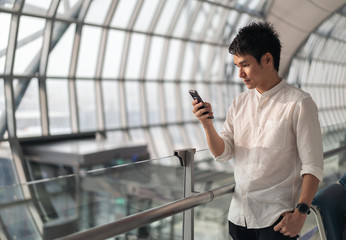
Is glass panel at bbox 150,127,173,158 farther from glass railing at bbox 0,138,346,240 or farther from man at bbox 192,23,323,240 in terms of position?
man at bbox 192,23,323,240

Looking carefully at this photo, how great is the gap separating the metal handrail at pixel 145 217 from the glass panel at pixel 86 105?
14742 millimetres

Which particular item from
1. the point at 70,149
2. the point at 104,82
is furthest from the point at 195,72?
the point at 70,149

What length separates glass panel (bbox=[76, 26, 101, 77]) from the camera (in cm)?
1577

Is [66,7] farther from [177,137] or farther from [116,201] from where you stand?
[116,201]

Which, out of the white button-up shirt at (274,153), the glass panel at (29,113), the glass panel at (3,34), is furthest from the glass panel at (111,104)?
the white button-up shirt at (274,153)

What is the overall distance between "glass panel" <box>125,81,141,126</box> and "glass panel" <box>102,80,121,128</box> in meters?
0.53

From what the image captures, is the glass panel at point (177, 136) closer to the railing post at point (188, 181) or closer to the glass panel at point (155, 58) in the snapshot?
the glass panel at point (155, 58)

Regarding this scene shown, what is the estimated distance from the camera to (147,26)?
56.7 ft

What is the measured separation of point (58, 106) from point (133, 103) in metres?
3.93

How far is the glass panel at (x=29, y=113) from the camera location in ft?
47.3

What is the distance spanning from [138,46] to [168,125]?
439 cm

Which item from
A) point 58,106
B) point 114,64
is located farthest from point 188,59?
point 58,106

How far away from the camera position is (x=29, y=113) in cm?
1500

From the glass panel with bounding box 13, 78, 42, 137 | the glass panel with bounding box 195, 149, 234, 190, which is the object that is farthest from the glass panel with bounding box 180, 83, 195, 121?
the glass panel with bounding box 195, 149, 234, 190
